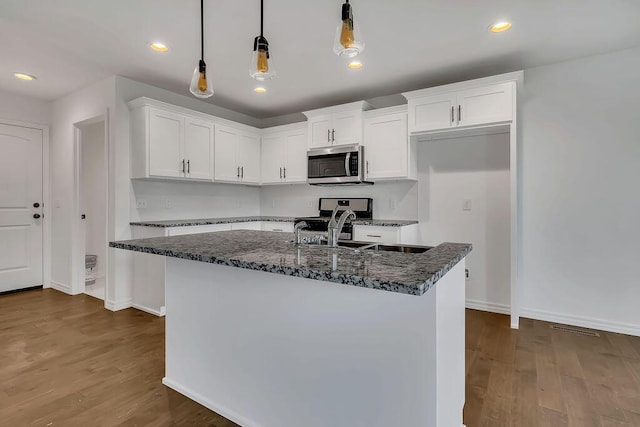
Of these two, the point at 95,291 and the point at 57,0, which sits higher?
the point at 57,0

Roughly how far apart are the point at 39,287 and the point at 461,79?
576 cm

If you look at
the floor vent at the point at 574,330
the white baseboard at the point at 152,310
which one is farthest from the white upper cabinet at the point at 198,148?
the floor vent at the point at 574,330

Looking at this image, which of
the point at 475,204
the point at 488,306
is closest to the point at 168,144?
the point at 475,204

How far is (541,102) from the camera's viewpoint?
313cm

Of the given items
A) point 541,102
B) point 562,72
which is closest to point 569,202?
point 541,102

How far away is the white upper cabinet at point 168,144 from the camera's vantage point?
3.38 m

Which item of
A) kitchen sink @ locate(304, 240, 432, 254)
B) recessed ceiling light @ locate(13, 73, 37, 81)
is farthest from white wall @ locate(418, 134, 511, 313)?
recessed ceiling light @ locate(13, 73, 37, 81)

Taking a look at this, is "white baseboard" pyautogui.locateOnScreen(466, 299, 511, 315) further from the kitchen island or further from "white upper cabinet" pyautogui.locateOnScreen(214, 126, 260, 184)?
"white upper cabinet" pyautogui.locateOnScreen(214, 126, 260, 184)

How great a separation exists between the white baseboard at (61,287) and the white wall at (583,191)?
205 inches

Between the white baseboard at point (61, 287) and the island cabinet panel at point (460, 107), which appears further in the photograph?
the white baseboard at point (61, 287)

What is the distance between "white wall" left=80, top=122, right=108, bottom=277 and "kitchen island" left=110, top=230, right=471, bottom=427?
365 centimetres

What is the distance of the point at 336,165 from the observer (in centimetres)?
394

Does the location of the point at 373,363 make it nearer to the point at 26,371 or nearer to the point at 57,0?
the point at 26,371

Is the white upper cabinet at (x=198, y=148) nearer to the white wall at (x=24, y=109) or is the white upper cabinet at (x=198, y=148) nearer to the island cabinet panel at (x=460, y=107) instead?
the white wall at (x=24, y=109)
